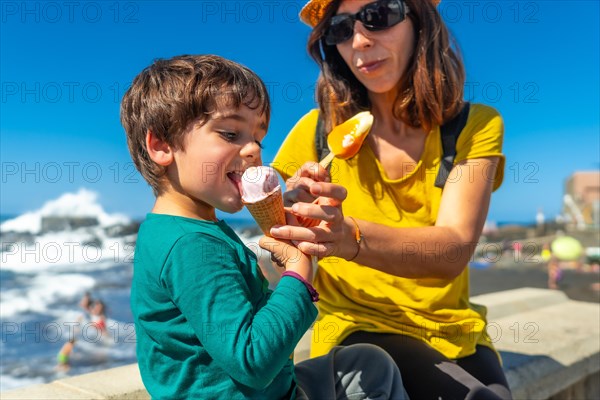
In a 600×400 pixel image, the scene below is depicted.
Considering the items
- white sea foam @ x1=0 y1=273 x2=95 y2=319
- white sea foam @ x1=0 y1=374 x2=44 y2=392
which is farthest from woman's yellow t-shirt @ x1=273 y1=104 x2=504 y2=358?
white sea foam @ x1=0 y1=273 x2=95 y2=319

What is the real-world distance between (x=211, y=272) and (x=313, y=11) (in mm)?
1595

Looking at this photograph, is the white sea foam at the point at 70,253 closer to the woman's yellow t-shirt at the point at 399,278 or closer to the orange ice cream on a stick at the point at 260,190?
the woman's yellow t-shirt at the point at 399,278

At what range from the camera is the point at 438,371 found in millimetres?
1983

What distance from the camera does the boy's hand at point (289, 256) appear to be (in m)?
1.48

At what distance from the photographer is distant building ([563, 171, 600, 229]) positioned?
34.5 metres

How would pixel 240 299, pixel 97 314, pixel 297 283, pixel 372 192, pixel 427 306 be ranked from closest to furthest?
pixel 240 299 < pixel 297 283 < pixel 427 306 < pixel 372 192 < pixel 97 314

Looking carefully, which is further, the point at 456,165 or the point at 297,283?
the point at 456,165

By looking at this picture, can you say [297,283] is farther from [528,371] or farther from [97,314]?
[97,314]

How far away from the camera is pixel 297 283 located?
4.66 ft

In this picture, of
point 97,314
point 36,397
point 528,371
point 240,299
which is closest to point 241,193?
point 240,299

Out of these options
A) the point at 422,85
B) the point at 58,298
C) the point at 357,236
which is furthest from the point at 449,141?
the point at 58,298

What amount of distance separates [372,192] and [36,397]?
1507 millimetres

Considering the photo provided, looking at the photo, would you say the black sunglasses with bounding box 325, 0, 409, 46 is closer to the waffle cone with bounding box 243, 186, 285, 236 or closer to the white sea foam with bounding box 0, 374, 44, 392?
the waffle cone with bounding box 243, 186, 285, 236

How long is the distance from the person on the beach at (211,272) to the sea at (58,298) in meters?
1.42
